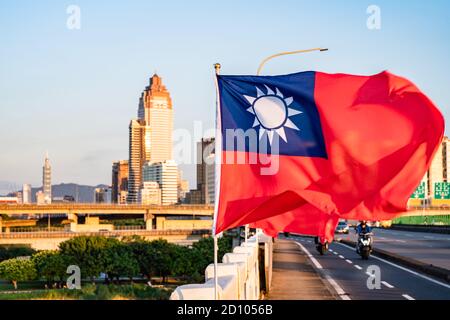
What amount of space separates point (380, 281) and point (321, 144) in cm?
1499

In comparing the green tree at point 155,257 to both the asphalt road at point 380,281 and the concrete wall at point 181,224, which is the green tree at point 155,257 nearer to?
the asphalt road at point 380,281

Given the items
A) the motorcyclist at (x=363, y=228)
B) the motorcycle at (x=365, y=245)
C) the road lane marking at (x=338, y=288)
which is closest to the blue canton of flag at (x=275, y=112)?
the road lane marking at (x=338, y=288)

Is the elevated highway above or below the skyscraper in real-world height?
below

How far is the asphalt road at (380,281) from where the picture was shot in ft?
62.8

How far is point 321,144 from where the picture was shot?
8.93 metres

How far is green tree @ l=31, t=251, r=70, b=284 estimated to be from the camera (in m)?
83.1

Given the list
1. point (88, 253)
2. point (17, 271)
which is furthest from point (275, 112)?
point (88, 253)

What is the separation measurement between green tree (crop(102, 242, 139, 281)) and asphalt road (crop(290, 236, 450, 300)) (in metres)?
51.3

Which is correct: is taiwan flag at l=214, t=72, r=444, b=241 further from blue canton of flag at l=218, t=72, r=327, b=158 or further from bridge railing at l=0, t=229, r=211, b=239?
bridge railing at l=0, t=229, r=211, b=239

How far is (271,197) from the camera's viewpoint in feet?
29.1

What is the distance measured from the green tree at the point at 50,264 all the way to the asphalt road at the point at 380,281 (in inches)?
2191

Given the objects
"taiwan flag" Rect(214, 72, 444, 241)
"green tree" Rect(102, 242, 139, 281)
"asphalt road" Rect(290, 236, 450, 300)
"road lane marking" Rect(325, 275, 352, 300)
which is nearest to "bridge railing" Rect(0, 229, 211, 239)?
"green tree" Rect(102, 242, 139, 281)

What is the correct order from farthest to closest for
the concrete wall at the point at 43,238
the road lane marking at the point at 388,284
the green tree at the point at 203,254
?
the concrete wall at the point at 43,238
the green tree at the point at 203,254
the road lane marking at the point at 388,284
